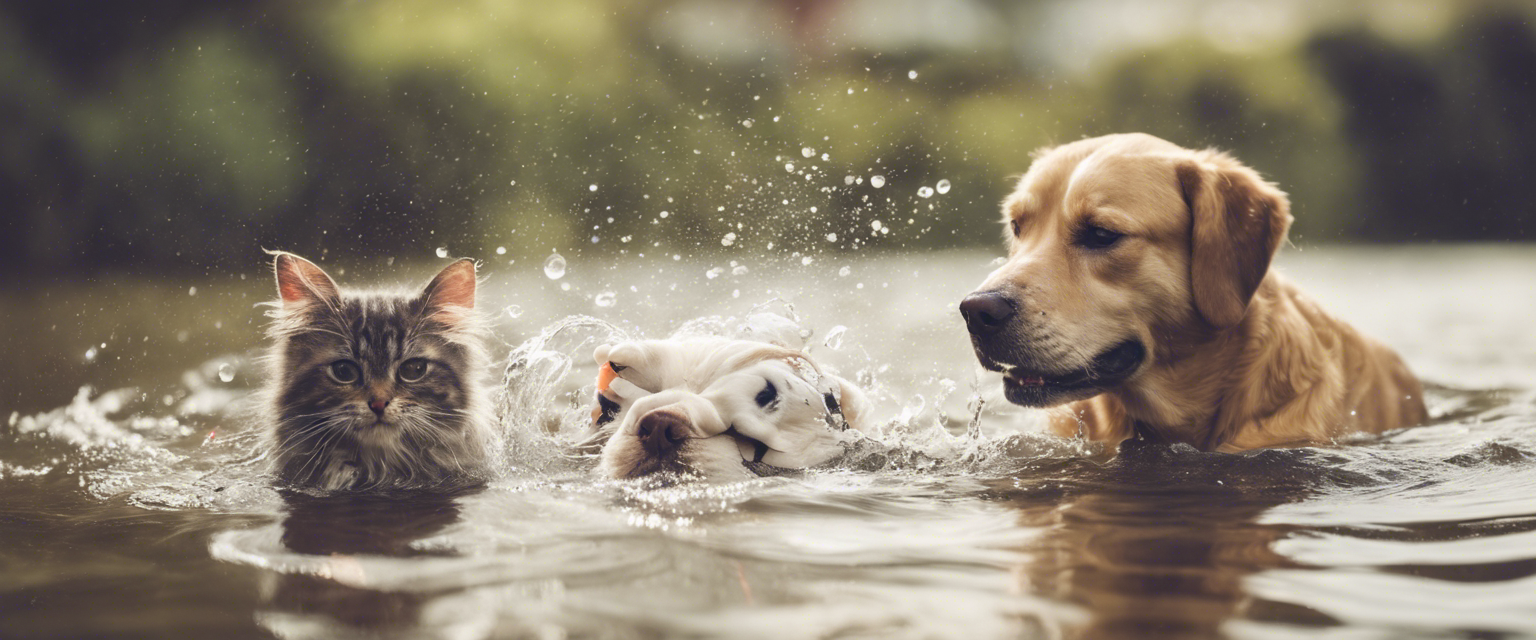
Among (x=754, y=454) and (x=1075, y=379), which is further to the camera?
(x=1075, y=379)

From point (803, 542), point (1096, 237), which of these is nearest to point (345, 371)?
point (803, 542)

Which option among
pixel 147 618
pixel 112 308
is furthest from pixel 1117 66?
pixel 147 618

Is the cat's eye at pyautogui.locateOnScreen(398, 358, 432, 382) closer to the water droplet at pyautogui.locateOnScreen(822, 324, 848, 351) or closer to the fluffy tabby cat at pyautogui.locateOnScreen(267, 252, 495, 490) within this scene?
the fluffy tabby cat at pyautogui.locateOnScreen(267, 252, 495, 490)

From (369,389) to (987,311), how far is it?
213 cm

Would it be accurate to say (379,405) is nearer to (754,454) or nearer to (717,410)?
(717,410)

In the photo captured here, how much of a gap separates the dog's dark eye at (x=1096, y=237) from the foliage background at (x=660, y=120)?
7.94 ft

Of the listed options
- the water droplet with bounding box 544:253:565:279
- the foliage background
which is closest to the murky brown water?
the water droplet with bounding box 544:253:565:279

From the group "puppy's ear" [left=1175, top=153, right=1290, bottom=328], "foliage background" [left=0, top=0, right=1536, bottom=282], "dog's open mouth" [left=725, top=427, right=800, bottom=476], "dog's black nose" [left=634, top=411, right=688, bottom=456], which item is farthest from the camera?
"foliage background" [left=0, top=0, right=1536, bottom=282]

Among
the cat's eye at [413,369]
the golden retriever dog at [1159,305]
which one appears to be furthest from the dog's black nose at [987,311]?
the cat's eye at [413,369]

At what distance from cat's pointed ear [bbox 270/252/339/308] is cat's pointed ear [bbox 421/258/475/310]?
1.08ft

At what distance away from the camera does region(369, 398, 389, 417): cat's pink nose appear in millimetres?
3420

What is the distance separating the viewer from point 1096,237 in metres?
3.80

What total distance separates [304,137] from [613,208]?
4473 mm

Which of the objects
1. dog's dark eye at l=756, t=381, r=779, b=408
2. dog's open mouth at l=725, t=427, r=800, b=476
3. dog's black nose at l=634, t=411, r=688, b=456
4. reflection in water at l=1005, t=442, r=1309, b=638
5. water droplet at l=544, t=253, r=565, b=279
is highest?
water droplet at l=544, t=253, r=565, b=279
